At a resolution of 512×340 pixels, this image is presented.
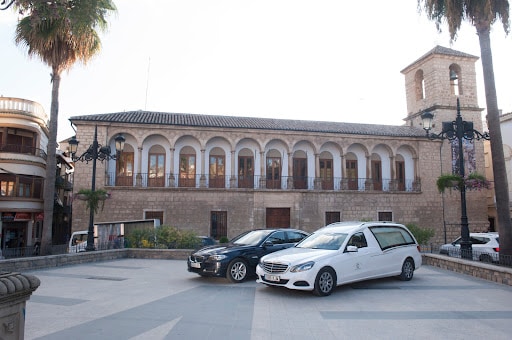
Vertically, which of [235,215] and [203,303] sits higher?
[235,215]

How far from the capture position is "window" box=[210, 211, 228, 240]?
81.2ft

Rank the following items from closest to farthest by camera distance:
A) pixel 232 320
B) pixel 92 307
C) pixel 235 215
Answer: pixel 232 320 → pixel 92 307 → pixel 235 215

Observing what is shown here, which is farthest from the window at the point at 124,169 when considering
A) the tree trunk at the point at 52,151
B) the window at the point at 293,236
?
the window at the point at 293,236

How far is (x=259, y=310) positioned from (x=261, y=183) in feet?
63.2

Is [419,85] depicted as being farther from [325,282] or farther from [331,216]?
[325,282]

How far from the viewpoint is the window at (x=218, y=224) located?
2475 centimetres

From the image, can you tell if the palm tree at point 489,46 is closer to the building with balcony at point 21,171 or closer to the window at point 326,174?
the window at point 326,174

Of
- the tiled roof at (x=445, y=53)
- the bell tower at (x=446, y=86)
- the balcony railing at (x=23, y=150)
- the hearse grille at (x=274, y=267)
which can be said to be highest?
the tiled roof at (x=445, y=53)

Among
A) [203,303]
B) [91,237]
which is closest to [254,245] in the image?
[203,303]

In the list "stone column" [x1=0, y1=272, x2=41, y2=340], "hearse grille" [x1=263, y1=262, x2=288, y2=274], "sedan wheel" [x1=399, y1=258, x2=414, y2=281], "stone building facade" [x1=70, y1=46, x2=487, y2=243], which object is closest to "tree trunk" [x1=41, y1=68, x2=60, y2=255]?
"stone building facade" [x1=70, y1=46, x2=487, y2=243]

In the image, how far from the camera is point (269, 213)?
83.8ft

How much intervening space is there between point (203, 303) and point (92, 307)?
2068 mm

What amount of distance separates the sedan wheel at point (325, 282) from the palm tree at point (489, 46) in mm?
6604

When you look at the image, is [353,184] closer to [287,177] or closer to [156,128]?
[287,177]
